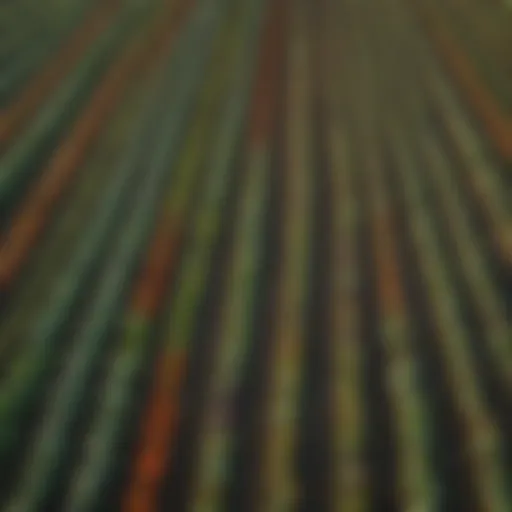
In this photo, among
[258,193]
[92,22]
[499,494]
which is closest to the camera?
[499,494]

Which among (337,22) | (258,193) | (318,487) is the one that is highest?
(337,22)

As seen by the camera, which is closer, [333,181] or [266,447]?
[266,447]

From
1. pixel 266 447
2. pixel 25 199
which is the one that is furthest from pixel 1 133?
pixel 266 447

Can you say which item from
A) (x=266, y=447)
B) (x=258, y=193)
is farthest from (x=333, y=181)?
(x=266, y=447)

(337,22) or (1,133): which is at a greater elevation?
(337,22)

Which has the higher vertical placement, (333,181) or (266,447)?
(333,181)

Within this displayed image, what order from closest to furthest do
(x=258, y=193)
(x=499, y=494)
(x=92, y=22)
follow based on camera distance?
(x=499, y=494)
(x=258, y=193)
(x=92, y=22)

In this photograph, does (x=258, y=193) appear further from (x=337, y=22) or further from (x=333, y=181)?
(x=337, y=22)

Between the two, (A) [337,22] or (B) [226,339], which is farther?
(A) [337,22]

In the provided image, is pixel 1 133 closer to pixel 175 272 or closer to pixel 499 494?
pixel 175 272
